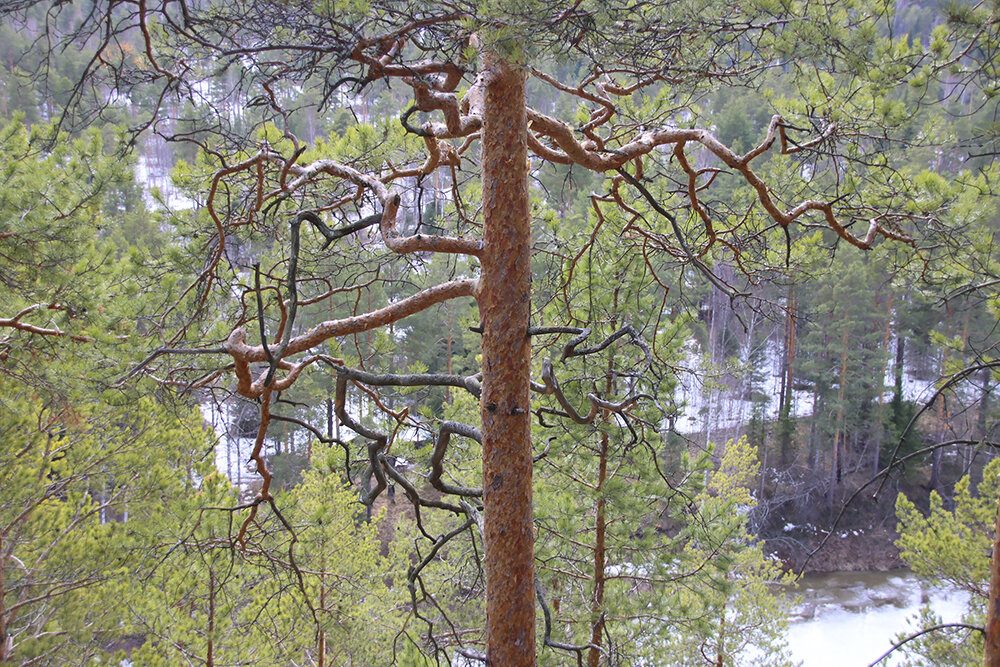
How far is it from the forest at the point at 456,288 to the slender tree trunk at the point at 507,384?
0.4 inches

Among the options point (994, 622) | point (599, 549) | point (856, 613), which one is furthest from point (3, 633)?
point (856, 613)

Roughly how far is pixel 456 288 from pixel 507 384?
0.43 meters

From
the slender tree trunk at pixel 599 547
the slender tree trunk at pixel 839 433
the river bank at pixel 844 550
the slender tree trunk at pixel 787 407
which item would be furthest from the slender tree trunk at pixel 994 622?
the slender tree trunk at pixel 787 407

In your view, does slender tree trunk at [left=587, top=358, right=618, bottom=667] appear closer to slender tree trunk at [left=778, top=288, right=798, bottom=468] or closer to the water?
the water

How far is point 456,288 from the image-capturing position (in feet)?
7.69

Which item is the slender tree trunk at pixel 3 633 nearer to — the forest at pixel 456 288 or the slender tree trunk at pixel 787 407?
the forest at pixel 456 288

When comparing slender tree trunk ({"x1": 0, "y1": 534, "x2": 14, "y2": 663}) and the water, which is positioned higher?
slender tree trunk ({"x1": 0, "y1": 534, "x2": 14, "y2": 663})

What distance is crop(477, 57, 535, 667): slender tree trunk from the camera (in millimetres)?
2174

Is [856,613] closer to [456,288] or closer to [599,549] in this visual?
[599,549]

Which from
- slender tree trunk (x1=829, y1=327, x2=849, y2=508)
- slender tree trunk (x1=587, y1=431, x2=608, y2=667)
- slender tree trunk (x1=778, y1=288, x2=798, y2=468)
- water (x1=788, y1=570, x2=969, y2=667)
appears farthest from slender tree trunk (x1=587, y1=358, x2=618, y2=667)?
slender tree trunk (x1=778, y1=288, x2=798, y2=468)

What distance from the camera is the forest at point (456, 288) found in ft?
7.15

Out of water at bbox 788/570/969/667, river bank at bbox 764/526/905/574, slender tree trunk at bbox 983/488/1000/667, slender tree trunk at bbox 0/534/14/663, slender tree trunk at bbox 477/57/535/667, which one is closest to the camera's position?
slender tree trunk at bbox 477/57/535/667

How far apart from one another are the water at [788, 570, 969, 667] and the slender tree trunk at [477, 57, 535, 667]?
34.2ft

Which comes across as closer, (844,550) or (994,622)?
(994,622)
